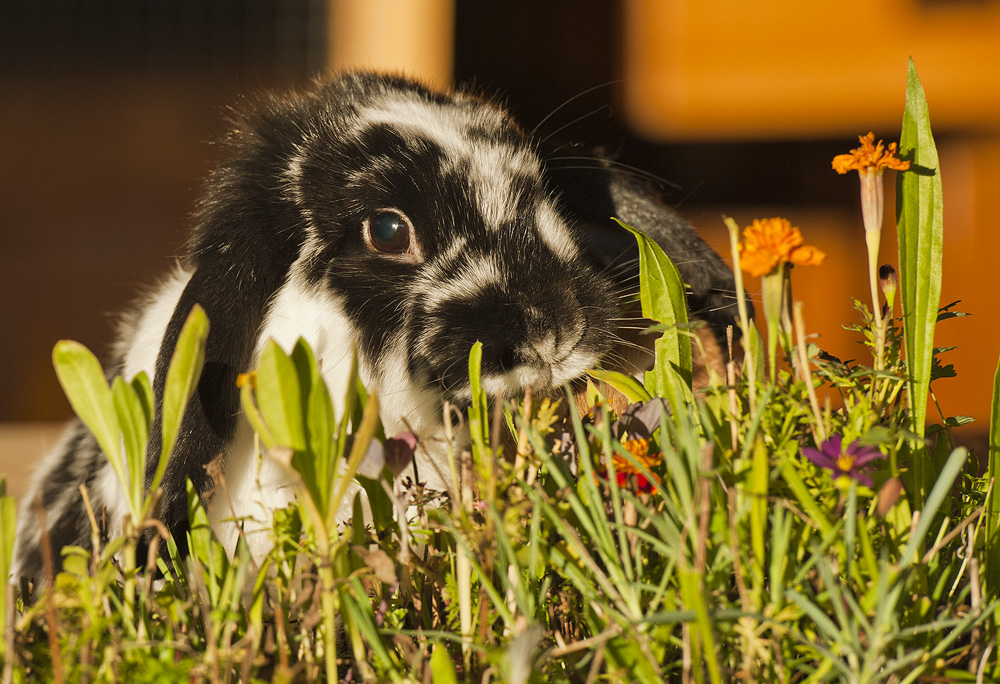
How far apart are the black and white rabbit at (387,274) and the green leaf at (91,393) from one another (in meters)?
0.21

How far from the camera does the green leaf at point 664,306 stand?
723mm

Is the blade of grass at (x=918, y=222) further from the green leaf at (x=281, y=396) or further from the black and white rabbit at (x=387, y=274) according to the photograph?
the green leaf at (x=281, y=396)

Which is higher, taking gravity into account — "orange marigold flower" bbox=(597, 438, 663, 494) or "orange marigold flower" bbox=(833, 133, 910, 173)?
"orange marigold flower" bbox=(833, 133, 910, 173)

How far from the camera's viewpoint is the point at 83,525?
112cm

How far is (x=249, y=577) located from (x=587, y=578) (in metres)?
0.38

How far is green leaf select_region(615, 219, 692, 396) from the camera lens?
0.72 metres

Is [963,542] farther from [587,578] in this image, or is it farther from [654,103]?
[654,103]

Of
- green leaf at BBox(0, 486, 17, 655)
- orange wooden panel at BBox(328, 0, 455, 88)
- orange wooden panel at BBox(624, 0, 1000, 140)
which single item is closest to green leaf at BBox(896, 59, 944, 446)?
green leaf at BBox(0, 486, 17, 655)

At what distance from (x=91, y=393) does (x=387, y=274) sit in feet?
1.23

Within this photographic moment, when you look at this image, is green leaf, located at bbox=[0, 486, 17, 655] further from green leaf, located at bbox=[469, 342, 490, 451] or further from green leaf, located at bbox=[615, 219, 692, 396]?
green leaf, located at bbox=[615, 219, 692, 396]

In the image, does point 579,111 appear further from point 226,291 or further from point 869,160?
point 869,160

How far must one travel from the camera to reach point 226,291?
0.94 m

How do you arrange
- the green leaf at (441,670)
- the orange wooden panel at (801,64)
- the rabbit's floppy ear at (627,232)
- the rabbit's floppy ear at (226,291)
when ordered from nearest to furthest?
the green leaf at (441,670) < the rabbit's floppy ear at (226,291) < the rabbit's floppy ear at (627,232) < the orange wooden panel at (801,64)

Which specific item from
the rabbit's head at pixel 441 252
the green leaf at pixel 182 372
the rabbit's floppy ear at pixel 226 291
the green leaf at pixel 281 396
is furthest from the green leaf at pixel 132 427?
the rabbit's head at pixel 441 252
